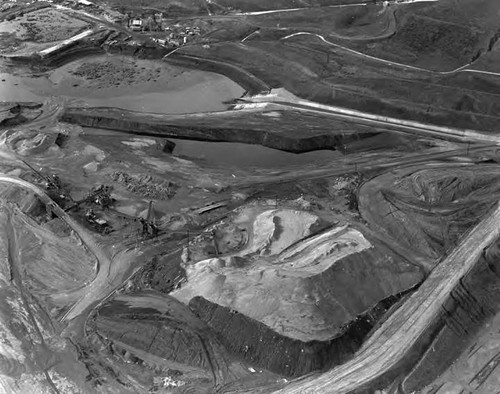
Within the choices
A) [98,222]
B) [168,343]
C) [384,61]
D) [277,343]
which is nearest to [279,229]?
[277,343]

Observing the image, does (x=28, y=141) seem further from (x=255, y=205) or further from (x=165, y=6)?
(x=165, y=6)

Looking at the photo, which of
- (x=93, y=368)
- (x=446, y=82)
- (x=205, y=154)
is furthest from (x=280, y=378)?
(x=446, y=82)

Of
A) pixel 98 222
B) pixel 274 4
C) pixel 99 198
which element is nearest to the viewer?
pixel 98 222

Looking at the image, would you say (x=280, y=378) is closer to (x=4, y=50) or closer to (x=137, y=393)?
(x=137, y=393)

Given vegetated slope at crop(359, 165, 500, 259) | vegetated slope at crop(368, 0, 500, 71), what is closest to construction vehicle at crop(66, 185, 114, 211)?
vegetated slope at crop(359, 165, 500, 259)

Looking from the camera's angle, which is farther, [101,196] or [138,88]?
[138,88]

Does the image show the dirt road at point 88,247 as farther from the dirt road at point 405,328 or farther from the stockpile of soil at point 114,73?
the stockpile of soil at point 114,73
